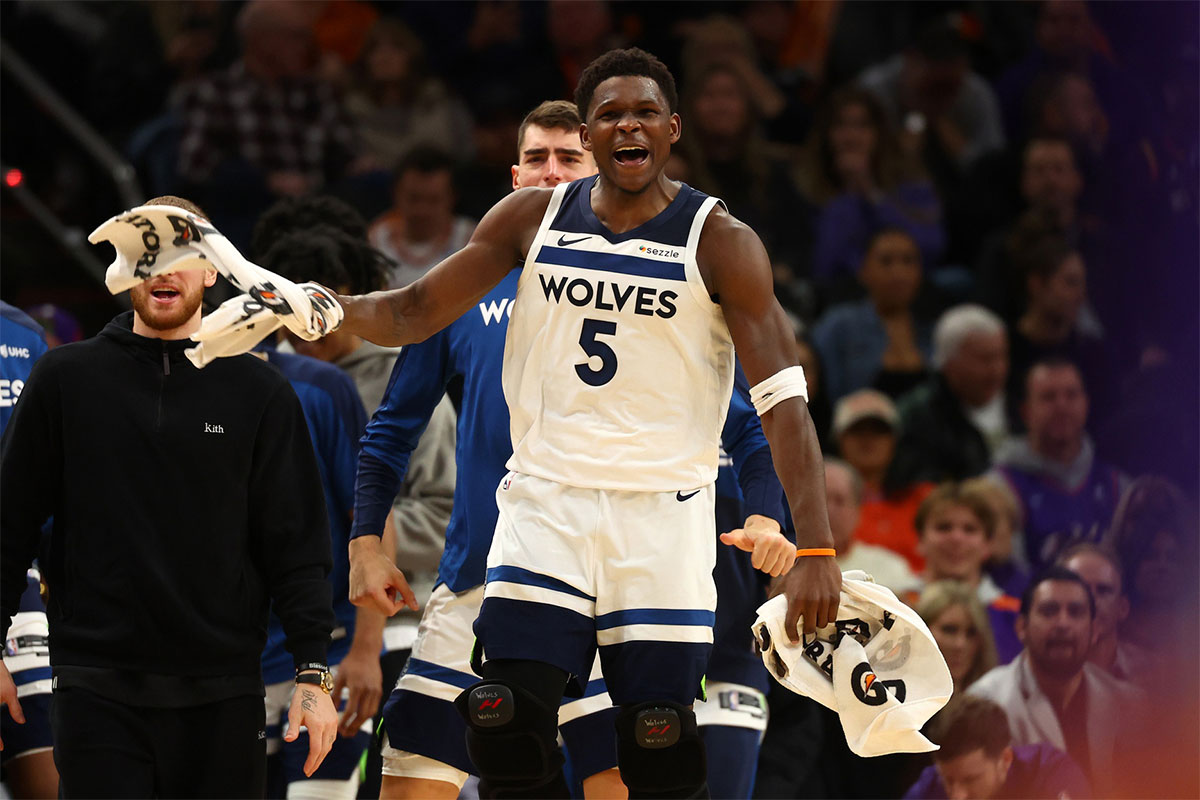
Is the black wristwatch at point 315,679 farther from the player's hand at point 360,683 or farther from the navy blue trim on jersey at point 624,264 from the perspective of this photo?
the navy blue trim on jersey at point 624,264

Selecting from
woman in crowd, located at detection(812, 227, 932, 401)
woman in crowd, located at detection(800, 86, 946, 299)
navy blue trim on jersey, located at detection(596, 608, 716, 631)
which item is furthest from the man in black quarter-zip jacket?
woman in crowd, located at detection(800, 86, 946, 299)

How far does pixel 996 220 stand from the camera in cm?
1022

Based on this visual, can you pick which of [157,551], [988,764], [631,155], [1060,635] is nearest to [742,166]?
[1060,635]

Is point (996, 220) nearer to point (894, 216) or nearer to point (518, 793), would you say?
point (894, 216)

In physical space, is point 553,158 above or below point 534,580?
above

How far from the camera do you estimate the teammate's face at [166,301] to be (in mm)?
3998

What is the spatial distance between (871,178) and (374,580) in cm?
631

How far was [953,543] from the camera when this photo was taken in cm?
735

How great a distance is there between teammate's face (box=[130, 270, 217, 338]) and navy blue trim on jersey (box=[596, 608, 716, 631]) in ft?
4.14

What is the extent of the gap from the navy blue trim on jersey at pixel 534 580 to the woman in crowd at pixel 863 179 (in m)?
6.44

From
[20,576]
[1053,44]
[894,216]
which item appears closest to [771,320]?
[20,576]

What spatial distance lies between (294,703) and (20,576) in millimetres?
726

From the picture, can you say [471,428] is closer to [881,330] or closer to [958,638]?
[958,638]

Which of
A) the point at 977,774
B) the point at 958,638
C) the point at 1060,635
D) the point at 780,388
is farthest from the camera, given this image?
the point at 958,638
